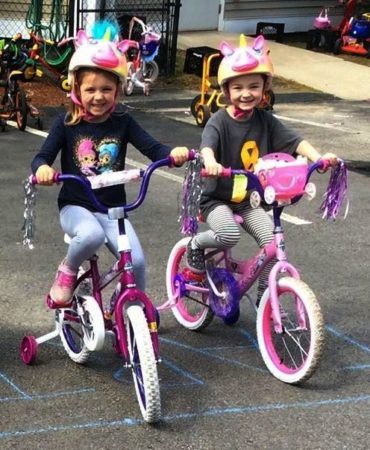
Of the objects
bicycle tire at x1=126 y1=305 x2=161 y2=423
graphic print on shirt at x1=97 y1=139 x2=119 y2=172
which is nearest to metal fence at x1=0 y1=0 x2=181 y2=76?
graphic print on shirt at x1=97 y1=139 x2=119 y2=172

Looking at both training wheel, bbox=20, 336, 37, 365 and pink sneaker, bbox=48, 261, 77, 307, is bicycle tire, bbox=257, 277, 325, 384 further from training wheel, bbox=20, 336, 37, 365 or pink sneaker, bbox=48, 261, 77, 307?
training wheel, bbox=20, 336, 37, 365

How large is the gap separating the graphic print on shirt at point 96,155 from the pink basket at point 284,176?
0.71 m

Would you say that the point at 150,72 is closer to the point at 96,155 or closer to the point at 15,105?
the point at 15,105

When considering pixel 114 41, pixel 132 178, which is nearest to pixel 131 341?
pixel 132 178

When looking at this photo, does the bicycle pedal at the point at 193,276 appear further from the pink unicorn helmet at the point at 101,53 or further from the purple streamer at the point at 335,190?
the pink unicorn helmet at the point at 101,53

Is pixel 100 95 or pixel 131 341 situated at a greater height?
pixel 100 95

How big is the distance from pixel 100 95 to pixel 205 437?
161cm

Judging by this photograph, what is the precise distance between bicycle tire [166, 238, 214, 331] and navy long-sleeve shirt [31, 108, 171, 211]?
82 cm

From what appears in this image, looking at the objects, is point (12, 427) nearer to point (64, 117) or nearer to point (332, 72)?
point (64, 117)

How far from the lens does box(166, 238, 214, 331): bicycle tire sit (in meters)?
4.56

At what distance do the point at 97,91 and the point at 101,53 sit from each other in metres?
0.18

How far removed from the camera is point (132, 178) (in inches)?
143

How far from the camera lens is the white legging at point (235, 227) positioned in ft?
13.5

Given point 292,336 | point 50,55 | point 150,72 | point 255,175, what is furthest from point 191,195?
point 50,55
